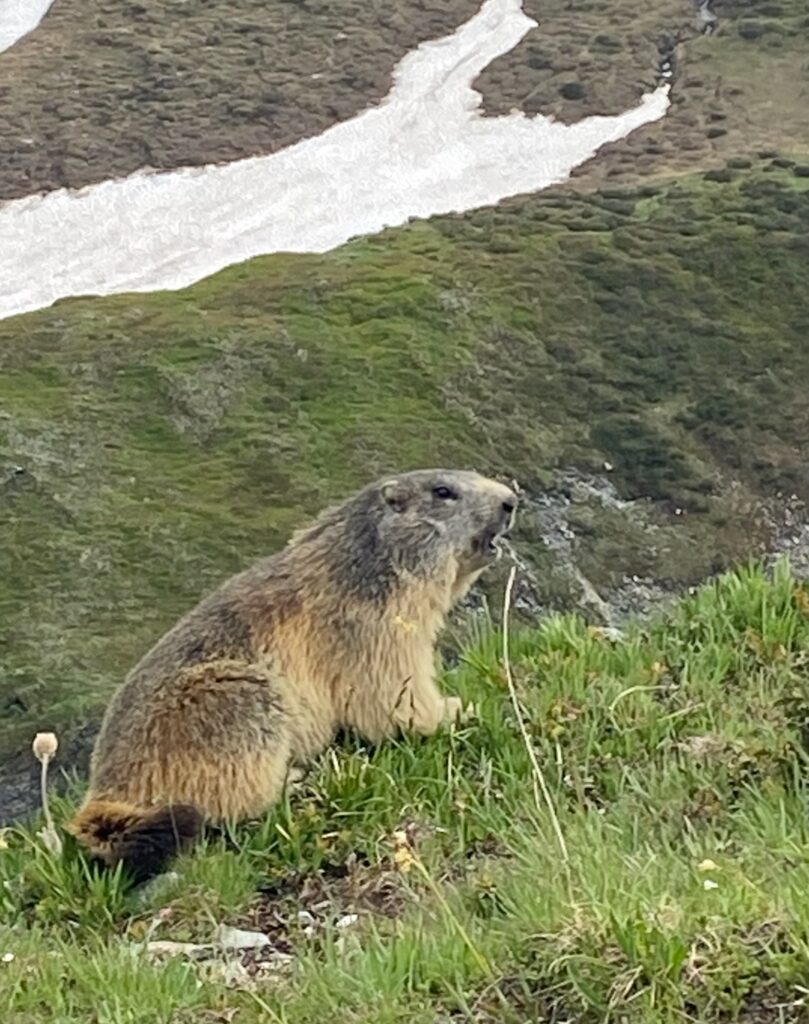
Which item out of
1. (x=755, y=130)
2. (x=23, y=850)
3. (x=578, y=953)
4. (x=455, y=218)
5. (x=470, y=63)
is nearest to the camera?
(x=578, y=953)

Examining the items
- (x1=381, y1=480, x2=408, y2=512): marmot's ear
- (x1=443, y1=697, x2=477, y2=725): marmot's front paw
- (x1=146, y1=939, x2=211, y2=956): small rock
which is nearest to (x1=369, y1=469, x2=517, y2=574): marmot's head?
(x1=381, y1=480, x2=408, y2=512): marmot's ear

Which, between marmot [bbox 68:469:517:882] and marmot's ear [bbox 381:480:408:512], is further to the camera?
marmot's ear [bbox 381:480:408:512]

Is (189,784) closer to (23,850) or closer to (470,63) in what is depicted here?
(23,850)

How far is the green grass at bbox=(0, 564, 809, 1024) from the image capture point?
501 cm

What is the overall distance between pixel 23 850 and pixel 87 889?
64 centimetres

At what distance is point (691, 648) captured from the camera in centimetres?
845

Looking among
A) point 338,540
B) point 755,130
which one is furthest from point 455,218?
point 338,540

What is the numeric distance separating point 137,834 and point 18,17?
7389 centimetres

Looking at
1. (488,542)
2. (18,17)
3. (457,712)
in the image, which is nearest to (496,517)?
(488,542)

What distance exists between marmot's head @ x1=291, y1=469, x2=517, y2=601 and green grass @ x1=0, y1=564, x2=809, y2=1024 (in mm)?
524

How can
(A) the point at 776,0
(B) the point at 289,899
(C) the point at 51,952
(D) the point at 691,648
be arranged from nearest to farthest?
(C) the point at 51,952, (B) the point at 289,899, (D) the point at 691,648, (A) the point at 776,0

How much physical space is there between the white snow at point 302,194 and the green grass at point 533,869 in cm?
4283

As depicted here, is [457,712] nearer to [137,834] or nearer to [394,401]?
[137,834]

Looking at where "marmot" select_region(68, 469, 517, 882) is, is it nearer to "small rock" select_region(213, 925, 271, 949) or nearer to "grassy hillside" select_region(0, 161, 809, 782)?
"small rock" select_region(213, 925, 271, 949)
